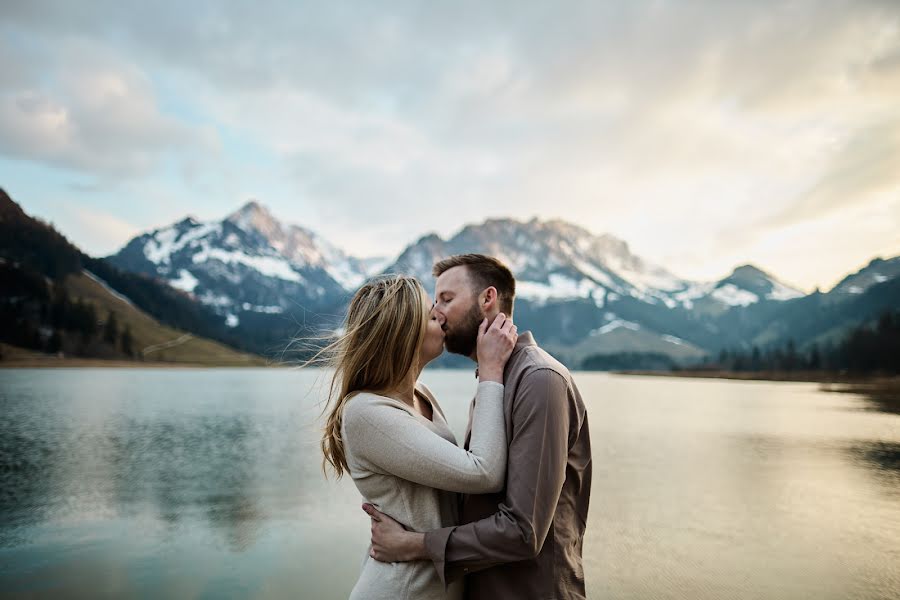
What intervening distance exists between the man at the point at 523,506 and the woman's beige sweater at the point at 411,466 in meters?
0.12

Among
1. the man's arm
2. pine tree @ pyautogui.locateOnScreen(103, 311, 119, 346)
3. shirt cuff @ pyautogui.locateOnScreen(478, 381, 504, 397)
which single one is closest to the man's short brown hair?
shirt cuff @ pyautogui.locateOnScreen(478, 381, 504, 397)

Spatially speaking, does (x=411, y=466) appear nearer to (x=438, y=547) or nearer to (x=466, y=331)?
(x=438, y=547)

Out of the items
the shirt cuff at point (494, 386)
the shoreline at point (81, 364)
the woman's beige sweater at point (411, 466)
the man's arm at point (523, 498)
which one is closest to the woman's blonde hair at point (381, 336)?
the woman's beige sweater at point (411, 466)

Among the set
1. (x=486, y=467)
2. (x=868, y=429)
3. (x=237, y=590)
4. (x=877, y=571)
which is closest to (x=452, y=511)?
(x=486, y=467)

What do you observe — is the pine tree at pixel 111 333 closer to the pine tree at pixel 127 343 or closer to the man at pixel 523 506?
the pine tree at pixel 127 343

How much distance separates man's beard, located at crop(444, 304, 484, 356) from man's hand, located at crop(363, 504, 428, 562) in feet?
5.43

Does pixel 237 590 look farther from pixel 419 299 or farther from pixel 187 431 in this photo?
pixel 187 431

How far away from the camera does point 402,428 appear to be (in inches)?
170

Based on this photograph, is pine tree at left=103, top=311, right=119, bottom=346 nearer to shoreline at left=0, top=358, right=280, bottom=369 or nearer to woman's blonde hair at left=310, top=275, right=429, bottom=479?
shoreline at left=0, top=358, right=280, bottom=369

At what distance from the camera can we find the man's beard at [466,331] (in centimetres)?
530

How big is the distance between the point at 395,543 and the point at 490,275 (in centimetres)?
242

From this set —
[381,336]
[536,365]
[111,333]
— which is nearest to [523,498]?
[536,365]

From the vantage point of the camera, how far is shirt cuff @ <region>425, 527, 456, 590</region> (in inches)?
172

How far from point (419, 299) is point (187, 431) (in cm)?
4235
